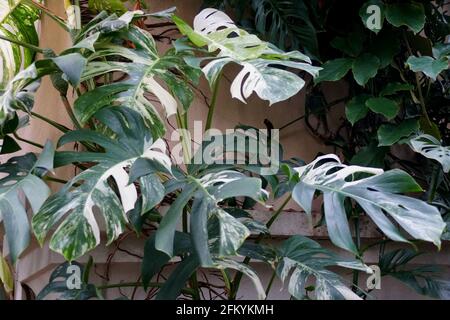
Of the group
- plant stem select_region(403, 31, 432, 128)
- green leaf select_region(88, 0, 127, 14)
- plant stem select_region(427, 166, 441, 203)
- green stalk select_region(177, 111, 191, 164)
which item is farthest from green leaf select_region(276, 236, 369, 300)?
green leaf select_region(88, 0, 127, 14)

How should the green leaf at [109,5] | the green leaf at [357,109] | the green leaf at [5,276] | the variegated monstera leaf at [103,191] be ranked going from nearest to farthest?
the variegated monstera leaf at [103,191] < the green leaf at [5,276] < the green leaf at [109,5] < the green leaf at [357,109]

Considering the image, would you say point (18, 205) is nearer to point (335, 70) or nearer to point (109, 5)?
point (109, 5)

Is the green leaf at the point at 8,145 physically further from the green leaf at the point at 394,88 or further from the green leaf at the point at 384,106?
the green leaf at the point at 394,88

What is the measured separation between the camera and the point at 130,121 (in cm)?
124

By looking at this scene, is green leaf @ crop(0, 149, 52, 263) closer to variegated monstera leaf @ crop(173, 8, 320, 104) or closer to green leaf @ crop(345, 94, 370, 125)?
variegated monstera leaf @ crop(173, 8, 320, 104)

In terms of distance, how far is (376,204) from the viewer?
114cm

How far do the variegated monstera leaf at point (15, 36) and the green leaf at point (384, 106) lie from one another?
1141mm

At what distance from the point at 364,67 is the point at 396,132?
0.25 meters

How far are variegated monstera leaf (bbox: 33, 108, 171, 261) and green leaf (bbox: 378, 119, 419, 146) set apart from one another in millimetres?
844

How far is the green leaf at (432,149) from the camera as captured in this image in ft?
5.07

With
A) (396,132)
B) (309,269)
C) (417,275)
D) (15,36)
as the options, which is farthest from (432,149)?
(15,36)

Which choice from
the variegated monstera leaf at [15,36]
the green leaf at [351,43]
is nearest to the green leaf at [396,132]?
the green leaf at [351,43]

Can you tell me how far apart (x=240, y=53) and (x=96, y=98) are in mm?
368
